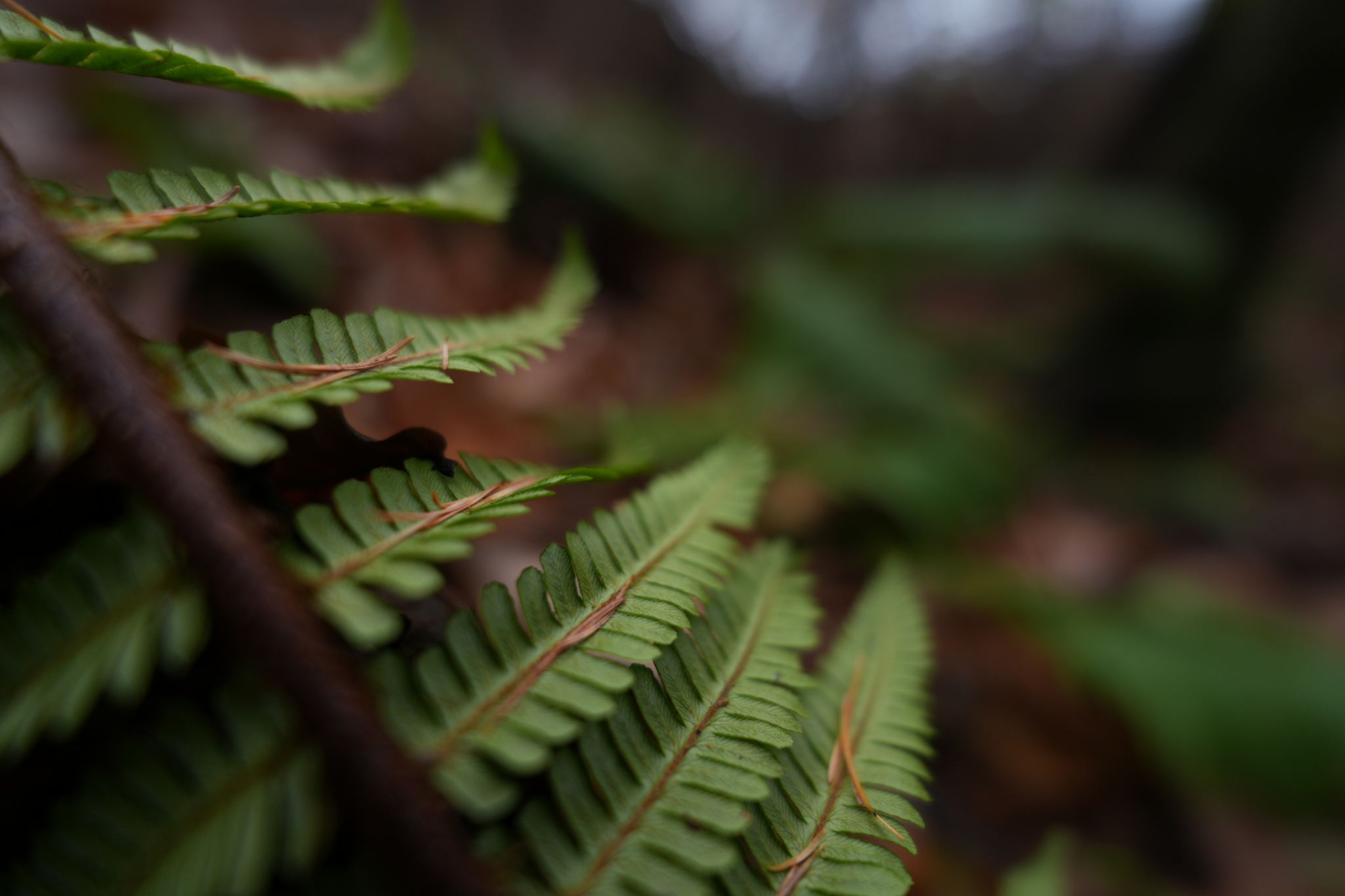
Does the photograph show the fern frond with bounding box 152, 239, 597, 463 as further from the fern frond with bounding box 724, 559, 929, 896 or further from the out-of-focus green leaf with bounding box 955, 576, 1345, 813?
the out-of-focus green leaf with bounding box 955, 576, 1345, 813

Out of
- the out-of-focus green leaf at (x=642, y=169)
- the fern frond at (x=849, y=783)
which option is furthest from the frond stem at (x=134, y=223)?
the out-of-focus green leaf at (x=642, y=169)

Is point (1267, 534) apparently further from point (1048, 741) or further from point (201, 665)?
point (201, 665)

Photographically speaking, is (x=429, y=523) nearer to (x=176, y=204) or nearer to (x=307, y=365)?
(x=307, y=365)

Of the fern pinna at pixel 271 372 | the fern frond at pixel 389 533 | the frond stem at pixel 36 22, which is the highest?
the frond stem at pixel 36 22

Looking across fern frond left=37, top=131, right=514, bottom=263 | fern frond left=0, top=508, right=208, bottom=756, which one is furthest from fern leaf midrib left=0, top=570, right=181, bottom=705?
fern frond left=37, top=131, right=514, bottom=263

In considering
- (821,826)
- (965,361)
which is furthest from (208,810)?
(965,361)

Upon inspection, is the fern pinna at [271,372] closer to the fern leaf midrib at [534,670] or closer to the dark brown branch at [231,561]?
the dark brown branch at [231,561]

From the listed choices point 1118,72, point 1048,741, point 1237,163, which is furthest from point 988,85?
point 1048,741
